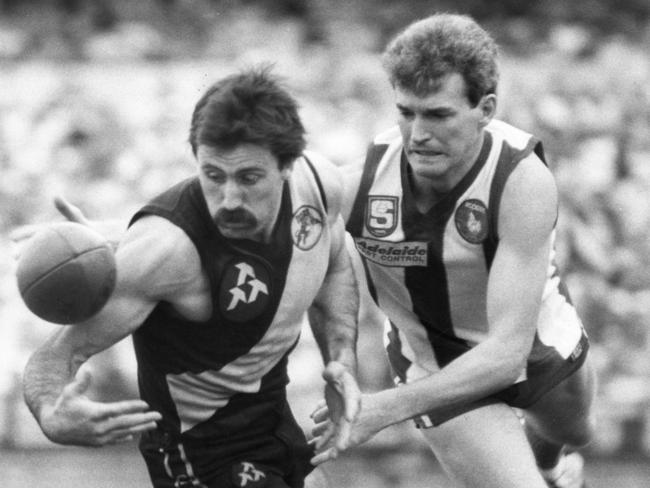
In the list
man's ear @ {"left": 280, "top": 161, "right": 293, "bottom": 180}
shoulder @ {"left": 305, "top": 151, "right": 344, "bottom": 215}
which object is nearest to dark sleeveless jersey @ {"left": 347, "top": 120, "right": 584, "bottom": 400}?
shoulder @ {"left": 305, "top": 151, "right": 344, "bottom": 215}

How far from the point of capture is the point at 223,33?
11.9 metres

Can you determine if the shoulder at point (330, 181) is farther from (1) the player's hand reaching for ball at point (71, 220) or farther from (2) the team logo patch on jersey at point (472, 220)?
(1) the player's hand reaching for ball at point (71, 220)

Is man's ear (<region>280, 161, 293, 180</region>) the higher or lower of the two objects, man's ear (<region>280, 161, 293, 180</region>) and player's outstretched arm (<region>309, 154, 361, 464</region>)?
the higher

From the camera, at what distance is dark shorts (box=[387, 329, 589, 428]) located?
6004 millimetres

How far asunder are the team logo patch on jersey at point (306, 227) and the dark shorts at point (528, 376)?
81 cm

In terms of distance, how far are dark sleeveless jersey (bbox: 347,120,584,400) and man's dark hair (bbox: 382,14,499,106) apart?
30 cm

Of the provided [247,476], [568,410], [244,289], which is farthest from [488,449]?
[244,289]

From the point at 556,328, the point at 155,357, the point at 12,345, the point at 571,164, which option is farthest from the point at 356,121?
the point at 155,357

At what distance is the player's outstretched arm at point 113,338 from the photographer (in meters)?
4.75

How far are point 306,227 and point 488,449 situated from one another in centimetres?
104

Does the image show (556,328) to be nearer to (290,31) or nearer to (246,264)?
(246,264)

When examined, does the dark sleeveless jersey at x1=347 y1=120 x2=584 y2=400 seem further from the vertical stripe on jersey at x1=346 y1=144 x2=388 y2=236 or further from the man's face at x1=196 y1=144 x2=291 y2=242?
the man's face at x1=196 y1=144 x2=291 y2=242

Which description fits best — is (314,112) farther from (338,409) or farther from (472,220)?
(338,409)

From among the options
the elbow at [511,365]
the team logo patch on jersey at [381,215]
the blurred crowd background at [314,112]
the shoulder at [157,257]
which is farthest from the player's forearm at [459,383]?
the blurred crowd background at [314,112]
